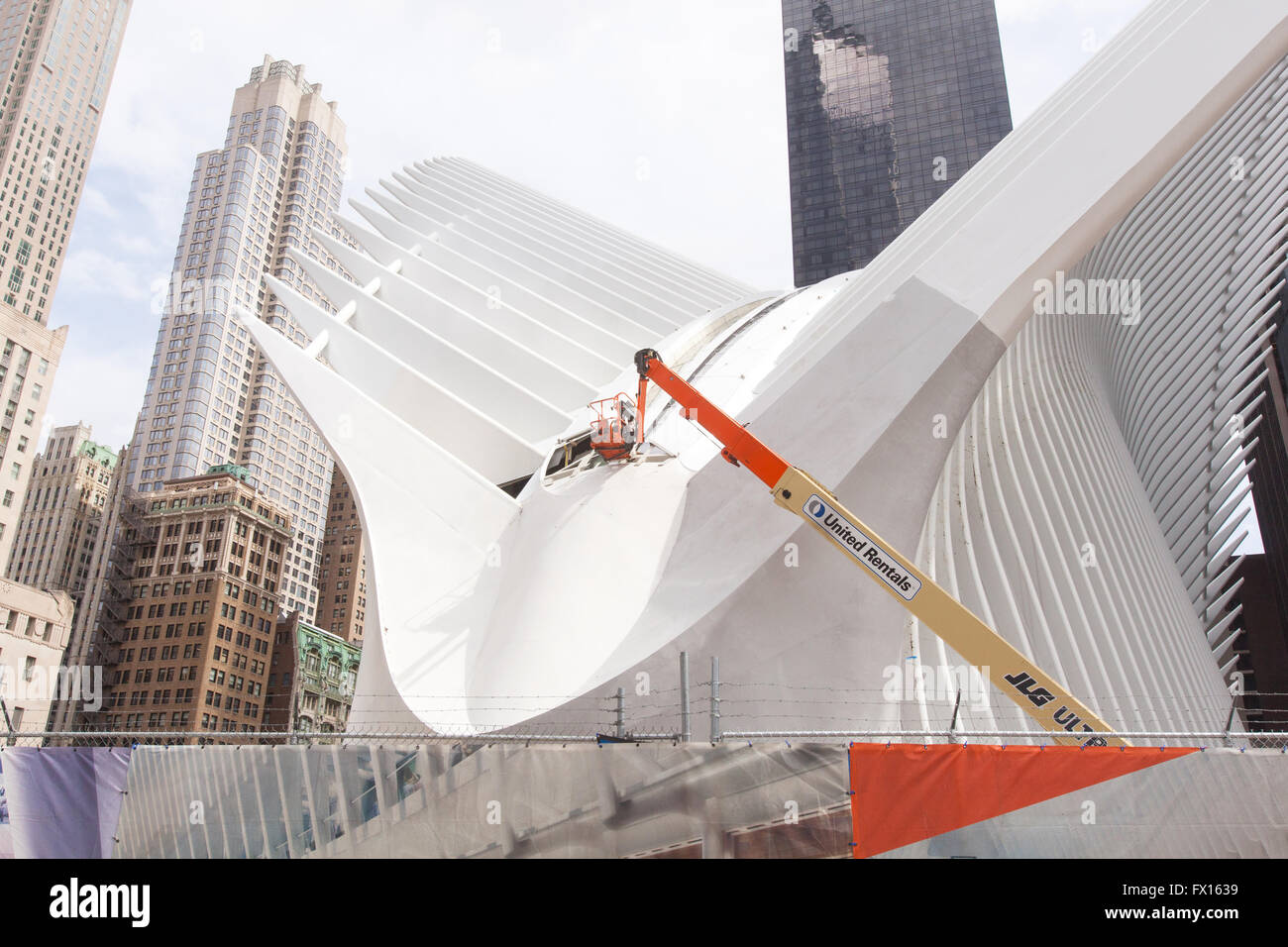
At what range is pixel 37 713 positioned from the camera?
52000mm

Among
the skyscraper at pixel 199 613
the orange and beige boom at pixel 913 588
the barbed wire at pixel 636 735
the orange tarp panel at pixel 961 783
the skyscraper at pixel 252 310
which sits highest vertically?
the skyscraper at pixel 252 310

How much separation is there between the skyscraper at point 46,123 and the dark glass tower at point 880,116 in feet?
263

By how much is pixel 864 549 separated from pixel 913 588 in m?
0.76

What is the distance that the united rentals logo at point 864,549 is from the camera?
1131 centimetres

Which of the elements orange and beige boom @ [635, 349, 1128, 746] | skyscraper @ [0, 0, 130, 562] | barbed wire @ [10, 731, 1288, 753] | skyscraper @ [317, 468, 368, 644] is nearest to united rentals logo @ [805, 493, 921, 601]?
orange and beige boom @ [635, 349, 1128, 746]

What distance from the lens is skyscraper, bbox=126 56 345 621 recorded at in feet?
312

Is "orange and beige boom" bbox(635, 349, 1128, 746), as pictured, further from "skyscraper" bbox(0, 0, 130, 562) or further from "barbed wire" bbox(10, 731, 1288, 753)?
"skyscraper" bbox(0, 0, 130, 562)

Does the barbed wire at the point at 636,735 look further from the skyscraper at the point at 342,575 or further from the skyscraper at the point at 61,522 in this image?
the skyscraper at the point at 342,575

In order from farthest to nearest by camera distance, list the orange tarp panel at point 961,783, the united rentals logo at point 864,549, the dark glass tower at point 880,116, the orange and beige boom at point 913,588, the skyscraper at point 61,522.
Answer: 1. the dark glass tower at point 880,116
2. the skyscraper at point 61,522
3. the united rentals logo at point 864,549
4. the orange and beige boom at point 913,588
5. the orange tarp panel at point 961,783

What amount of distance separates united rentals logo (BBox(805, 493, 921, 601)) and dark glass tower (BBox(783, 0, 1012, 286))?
333 feet

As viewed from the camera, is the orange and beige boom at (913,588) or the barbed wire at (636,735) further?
the orange and beige boom at (913,588)

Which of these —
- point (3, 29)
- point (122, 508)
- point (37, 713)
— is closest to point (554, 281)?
point (37, 713)

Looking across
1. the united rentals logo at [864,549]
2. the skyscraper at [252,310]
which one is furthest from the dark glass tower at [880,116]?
the united rentals logo at [864,549]

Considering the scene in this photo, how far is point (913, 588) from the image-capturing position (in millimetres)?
11266
